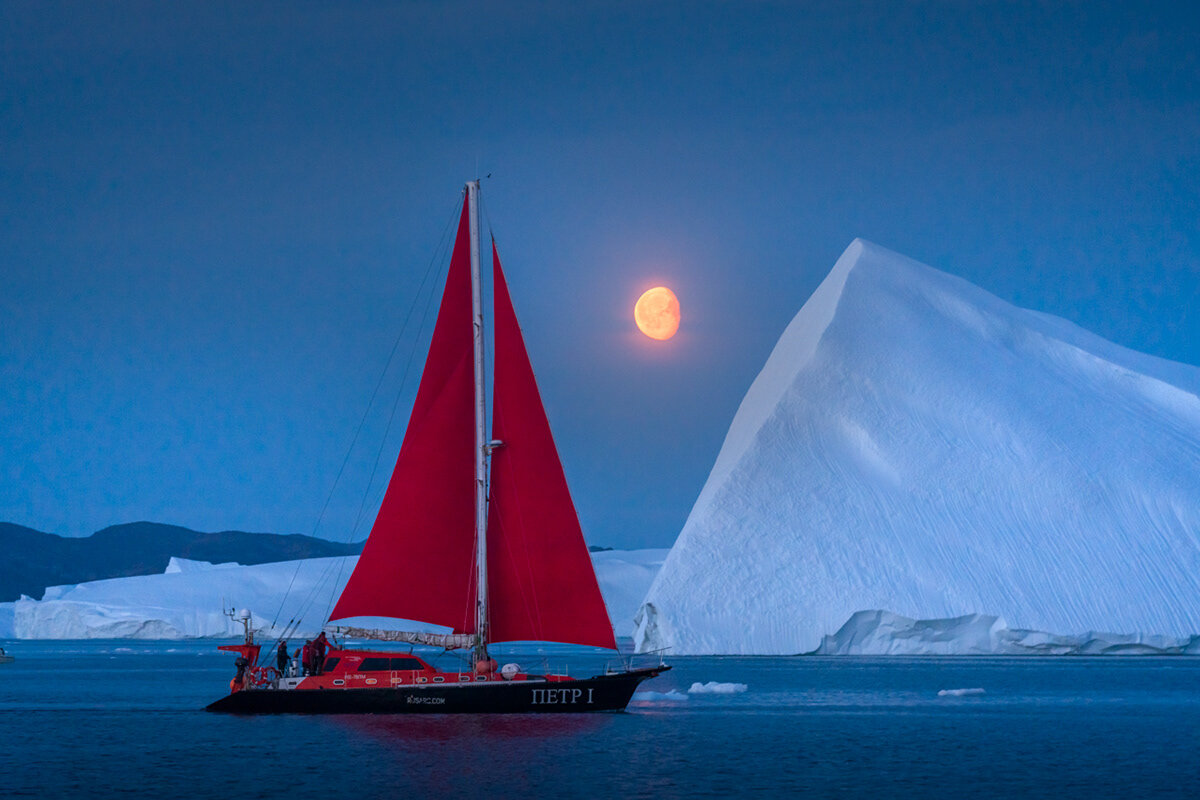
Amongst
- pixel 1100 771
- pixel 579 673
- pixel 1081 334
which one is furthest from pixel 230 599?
pixel 1100 771

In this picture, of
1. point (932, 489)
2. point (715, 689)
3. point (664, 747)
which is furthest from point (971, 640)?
point (664, 747)

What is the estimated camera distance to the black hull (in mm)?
25719

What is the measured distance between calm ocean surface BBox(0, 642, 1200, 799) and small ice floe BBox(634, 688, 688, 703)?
181 millimetres

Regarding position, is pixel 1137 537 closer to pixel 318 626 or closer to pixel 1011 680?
pixel 1011 680

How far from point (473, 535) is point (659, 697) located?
39.0 ft

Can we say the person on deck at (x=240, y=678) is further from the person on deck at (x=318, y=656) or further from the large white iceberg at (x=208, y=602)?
the large white iceberg at (x=208, y=602)

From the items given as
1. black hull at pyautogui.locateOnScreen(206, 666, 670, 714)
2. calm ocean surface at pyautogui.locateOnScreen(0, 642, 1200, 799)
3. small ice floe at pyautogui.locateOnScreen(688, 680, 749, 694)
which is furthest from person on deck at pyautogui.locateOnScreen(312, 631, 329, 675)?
small ice floe at pyautogui.locateOnScreen(688, 680, 749, 694)

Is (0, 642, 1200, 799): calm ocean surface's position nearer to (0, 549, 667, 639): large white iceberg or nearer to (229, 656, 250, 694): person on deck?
(229, 656, 250, 694): person on deck

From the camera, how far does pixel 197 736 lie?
26.8 metres

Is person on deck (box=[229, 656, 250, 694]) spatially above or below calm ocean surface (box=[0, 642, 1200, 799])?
above

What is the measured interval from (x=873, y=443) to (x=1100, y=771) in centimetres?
3273

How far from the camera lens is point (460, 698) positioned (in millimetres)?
25922

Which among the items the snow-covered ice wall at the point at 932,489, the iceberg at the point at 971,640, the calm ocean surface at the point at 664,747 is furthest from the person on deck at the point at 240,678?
the iceberg at the point at 971,640

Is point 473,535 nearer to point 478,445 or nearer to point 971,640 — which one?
point 478,445
